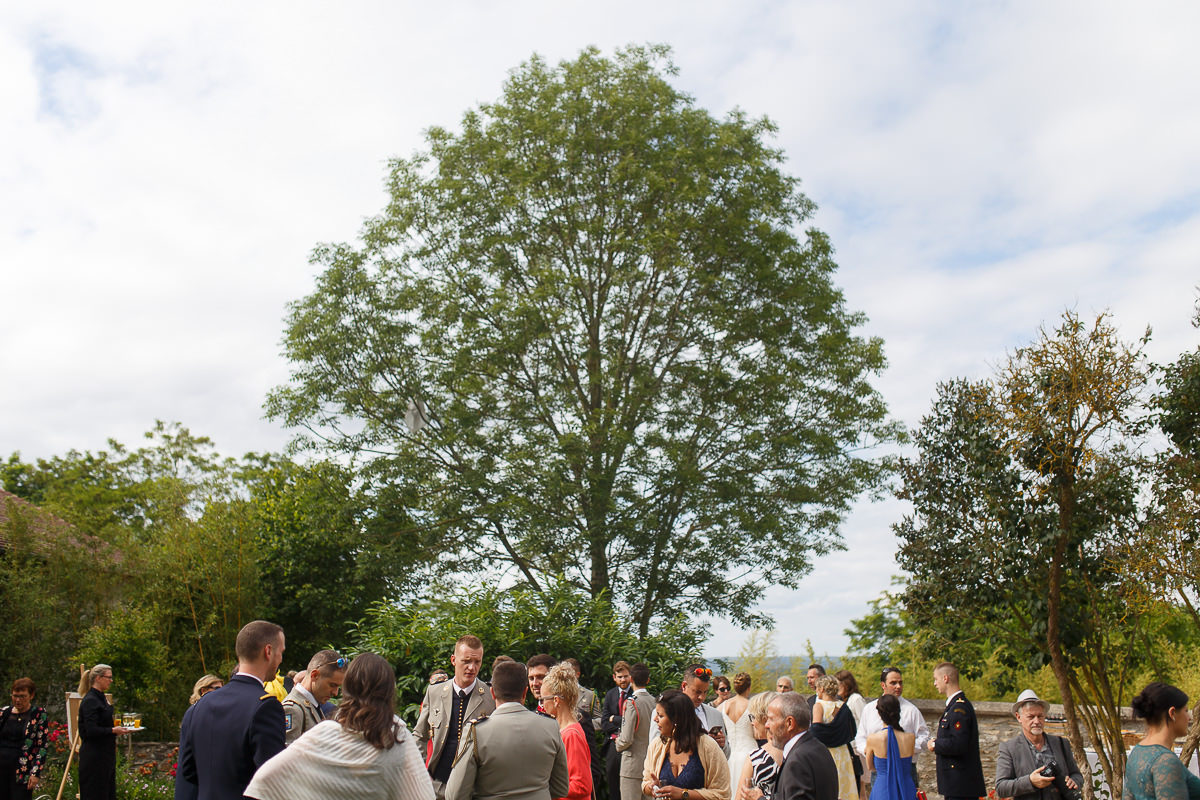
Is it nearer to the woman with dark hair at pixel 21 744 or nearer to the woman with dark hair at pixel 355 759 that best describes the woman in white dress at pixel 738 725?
the woman with dark hair at pixel 355 759

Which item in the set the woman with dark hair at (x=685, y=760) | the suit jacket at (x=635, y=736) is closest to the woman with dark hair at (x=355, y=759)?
the woman with dark hair at (x=685, y=760)

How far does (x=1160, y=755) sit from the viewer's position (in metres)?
4.45

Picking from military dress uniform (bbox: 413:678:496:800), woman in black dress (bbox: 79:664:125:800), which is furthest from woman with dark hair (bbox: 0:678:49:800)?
military dress uniform (bbox: 413:678:496:800)

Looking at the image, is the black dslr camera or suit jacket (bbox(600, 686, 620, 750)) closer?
the black dslr camera

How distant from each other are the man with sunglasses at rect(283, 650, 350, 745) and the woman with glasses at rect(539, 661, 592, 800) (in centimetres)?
125

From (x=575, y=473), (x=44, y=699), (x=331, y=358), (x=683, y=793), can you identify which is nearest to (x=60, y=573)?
(x=44, y=699)

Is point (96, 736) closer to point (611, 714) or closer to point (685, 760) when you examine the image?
point (611, 714)

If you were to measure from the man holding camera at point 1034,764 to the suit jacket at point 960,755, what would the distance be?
0.51m

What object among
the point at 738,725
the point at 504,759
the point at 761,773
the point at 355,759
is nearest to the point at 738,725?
the point at 738,725

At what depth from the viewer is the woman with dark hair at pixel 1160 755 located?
4.39 meters

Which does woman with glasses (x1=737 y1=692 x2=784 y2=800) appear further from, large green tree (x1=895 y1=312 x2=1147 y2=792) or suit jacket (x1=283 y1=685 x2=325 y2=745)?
large green tree (x1=895 y1=312 x2=1147 y2=792)

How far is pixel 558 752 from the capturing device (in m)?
4.68

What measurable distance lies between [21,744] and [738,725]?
7378 mm

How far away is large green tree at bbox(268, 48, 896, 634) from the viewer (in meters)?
18.2
